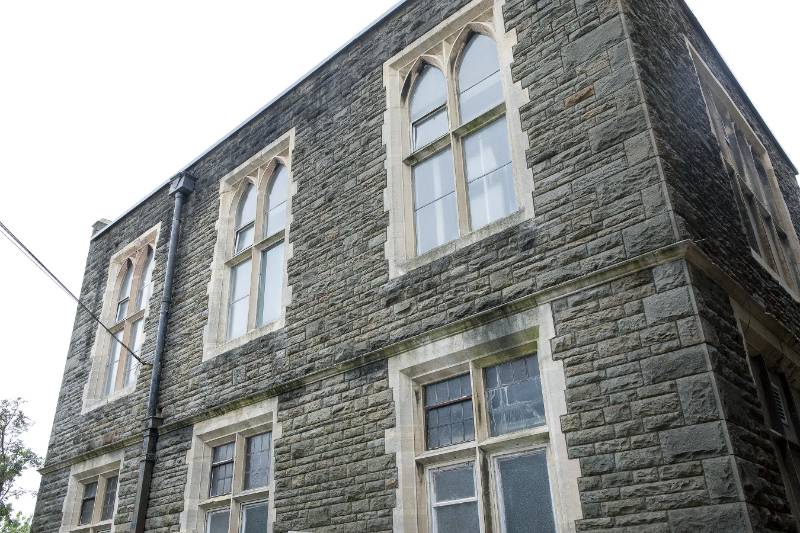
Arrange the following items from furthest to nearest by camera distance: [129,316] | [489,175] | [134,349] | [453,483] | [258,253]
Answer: [129,316], [134,349], [258,253], [489,175], [453,483]

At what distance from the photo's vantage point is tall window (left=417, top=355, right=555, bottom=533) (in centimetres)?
523

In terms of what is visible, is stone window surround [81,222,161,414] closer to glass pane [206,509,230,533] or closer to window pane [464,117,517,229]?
glass pane [206,509,230,533]

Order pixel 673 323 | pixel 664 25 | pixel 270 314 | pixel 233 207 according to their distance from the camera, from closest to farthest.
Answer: pixel 673 323
pixel 664 25
pixel 270 314
pixel 233 207

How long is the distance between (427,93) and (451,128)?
858 millimetres

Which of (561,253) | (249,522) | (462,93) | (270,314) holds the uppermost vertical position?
(462,93)

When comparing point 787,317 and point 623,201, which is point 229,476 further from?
point 787,317

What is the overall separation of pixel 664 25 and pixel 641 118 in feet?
7.04

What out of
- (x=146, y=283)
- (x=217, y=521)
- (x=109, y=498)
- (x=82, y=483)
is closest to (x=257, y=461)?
(x=217, y=521)

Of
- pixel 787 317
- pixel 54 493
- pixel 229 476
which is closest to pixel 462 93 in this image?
pixel 787 317

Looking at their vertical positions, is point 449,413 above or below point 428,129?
below

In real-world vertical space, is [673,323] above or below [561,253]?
below

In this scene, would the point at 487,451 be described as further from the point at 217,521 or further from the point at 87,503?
the point at 87,503

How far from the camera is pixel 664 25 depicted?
704 cm

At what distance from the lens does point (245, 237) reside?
31.2 ft
